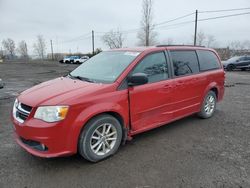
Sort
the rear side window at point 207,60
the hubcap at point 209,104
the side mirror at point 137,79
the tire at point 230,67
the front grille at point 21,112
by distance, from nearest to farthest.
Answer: the front grille at point 21,112 < the side mirror at point 137,79 < the rear side window at point 207,60 < the hubcap at point 209,104 < the tire at point 230,67

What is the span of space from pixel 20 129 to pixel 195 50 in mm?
4042

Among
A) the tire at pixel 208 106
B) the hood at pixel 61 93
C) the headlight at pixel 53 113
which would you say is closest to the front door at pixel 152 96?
the hood at pixel 61 93

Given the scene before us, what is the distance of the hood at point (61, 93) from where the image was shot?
3.05 m

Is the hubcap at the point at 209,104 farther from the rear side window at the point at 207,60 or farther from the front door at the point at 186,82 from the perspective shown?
the rear side window at the point at 207,60

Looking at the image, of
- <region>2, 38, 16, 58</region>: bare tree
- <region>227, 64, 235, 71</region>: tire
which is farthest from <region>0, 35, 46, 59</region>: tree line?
<region>227, 64, 235, 71</region>: tire

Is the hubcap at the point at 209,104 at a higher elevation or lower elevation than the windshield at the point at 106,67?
lower

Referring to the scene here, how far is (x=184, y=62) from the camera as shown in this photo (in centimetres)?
474

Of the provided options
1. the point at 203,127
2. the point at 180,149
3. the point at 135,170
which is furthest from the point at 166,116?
the point at 135,170

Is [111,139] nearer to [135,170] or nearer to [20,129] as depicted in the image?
[135,170]

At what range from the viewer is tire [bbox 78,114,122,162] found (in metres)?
3.20

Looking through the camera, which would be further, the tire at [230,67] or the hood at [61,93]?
the tire at [230,67]

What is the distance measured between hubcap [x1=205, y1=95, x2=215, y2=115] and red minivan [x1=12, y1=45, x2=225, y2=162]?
0.55m

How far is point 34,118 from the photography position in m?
3.03

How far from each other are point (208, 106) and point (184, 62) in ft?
4.96
